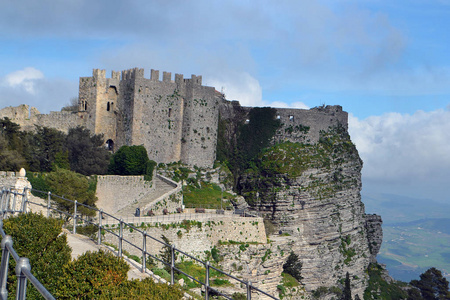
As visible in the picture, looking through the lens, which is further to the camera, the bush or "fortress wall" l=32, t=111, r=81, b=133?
"fortress wall" l=32, t=111, r=81, b=133

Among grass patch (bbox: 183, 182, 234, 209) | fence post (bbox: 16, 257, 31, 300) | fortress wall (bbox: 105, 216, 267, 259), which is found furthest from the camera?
grass patch (bbox: 183, 182, 234, 209)

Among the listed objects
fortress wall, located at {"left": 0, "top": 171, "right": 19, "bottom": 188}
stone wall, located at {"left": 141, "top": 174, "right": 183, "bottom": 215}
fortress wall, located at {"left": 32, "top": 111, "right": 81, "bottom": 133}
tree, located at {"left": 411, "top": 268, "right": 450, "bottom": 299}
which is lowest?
tree, located at {"left": 411, "top": 268, "right": 450, "bottom": 299}

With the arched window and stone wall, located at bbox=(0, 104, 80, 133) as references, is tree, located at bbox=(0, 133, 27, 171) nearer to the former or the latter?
stone wall, located at bbox=(0, 104, 80, 133)

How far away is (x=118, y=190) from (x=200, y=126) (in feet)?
39.0

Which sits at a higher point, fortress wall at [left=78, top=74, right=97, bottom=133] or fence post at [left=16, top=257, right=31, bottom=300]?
fortress wall at [left=78, top=74, right=97, bottom=133]

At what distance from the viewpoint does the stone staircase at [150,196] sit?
3894cm

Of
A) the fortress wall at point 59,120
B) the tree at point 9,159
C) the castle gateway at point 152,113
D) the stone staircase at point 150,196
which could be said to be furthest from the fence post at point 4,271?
the fortress wall at point 59,120

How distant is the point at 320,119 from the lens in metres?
54.2

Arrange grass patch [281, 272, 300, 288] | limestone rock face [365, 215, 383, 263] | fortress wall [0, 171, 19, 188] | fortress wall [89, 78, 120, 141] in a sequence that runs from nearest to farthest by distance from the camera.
→ fortress wall [0, 171, 19, 188]
grass patch [281, 272, 300, 288]
fortress wall [89, 78, 120, 141]
limestone rock face [365, 215, 383, 263]

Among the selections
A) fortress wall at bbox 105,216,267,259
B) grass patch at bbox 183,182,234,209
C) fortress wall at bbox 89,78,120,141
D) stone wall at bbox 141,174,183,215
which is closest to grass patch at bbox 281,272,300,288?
fortress wall at bbox 105,216,267,259

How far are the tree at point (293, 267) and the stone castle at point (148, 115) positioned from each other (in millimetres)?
11616

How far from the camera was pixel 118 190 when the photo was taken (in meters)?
40.2

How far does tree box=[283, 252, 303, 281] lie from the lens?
43.9 metres

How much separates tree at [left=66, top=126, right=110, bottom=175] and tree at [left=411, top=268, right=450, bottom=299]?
3421 centimetres
